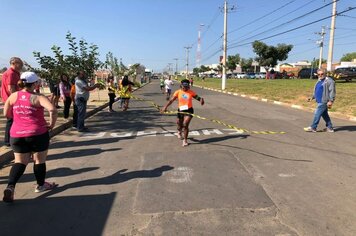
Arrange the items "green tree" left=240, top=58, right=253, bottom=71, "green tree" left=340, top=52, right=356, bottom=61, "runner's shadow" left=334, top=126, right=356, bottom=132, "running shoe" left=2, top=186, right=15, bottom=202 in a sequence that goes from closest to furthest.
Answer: "running shoe" left=2, top=186, right=15, bottom=202 < "runner's shadow" left=334, top=126, right=356, bottom=132 < "green tree" left=240, top=58, right=253, bottom=71 < "green tree" left=340, top=52, right=356, bottom=61

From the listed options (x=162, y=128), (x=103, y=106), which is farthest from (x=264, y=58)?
(x=162, y=128)

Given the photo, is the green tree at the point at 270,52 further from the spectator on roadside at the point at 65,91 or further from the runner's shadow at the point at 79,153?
the runner's shadow at the point at 79,153

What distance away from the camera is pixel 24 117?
17.1 feet

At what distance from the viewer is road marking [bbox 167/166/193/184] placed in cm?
611

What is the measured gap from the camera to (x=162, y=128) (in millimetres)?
11969

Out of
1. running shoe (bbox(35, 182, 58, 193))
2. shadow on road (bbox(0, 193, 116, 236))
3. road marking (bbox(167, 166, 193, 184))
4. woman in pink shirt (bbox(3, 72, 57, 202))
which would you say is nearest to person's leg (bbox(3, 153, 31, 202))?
woman in pink shirt (bbox(3, 72, 57, 202))

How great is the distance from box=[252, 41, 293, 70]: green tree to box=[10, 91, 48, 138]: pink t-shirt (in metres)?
78.1

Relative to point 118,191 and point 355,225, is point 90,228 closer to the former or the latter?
point 118,191

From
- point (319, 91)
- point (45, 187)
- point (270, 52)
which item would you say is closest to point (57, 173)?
point (45, 187)

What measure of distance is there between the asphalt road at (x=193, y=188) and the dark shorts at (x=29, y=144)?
2.27ft

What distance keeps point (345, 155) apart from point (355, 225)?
392 cm

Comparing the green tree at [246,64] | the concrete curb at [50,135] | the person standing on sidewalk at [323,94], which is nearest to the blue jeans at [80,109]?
the concrete curb at [50,135]

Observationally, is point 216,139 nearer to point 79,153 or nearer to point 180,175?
point 79,153

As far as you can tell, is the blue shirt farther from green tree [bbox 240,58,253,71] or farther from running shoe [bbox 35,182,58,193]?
green tree [bbox 240,58,253,71]
